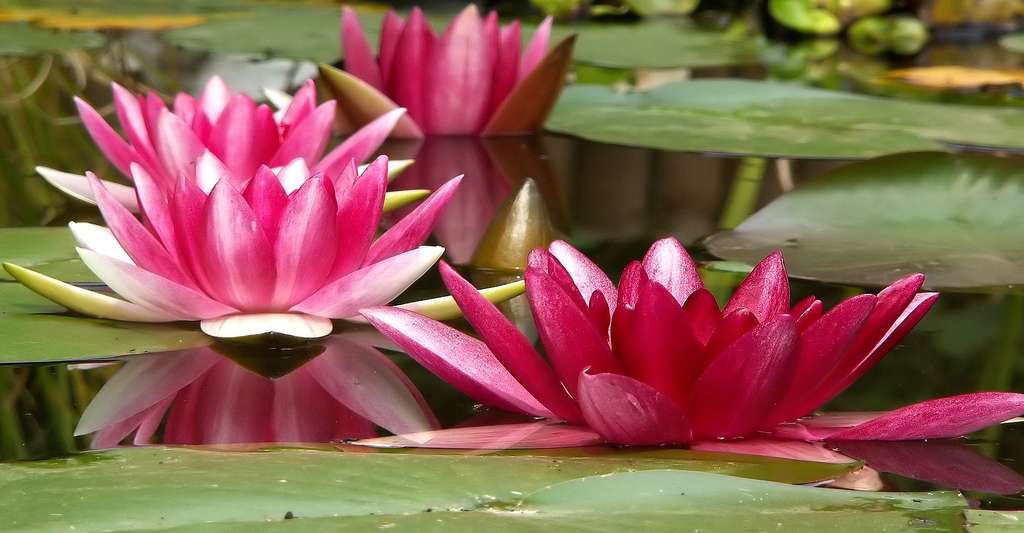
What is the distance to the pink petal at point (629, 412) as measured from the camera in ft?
2.52

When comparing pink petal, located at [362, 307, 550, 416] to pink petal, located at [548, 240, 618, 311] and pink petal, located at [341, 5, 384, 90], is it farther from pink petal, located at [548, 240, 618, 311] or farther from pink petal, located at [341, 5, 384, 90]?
pink petal, located at [341, 5, 384, 90]

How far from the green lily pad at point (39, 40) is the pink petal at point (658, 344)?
2.72 metres

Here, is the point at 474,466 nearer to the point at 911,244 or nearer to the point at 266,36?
the point at 911,244

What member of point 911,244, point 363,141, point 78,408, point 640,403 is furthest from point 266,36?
point 640,403

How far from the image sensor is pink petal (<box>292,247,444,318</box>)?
42.0 inches

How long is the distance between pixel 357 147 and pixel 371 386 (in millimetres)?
618

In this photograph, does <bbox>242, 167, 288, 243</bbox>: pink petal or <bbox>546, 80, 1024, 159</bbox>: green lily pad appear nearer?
<bbox>242, 167, 288, 243</bbox>: pink petal

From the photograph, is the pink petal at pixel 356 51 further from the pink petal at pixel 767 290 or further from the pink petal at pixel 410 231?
the pink petal at pixel 767 290

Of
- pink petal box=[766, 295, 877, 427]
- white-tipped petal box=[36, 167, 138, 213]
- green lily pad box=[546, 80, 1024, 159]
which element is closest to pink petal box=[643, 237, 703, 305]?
pink petal box=[766, 295, 877, 427]

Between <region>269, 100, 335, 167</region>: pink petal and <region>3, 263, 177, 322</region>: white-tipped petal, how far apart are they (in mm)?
431

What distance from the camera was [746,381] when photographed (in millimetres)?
792

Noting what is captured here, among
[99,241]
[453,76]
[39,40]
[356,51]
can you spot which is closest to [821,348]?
[99,241]

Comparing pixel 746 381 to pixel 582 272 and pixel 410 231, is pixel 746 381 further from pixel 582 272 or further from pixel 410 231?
pixel 410 231

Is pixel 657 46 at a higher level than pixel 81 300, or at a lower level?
lower
